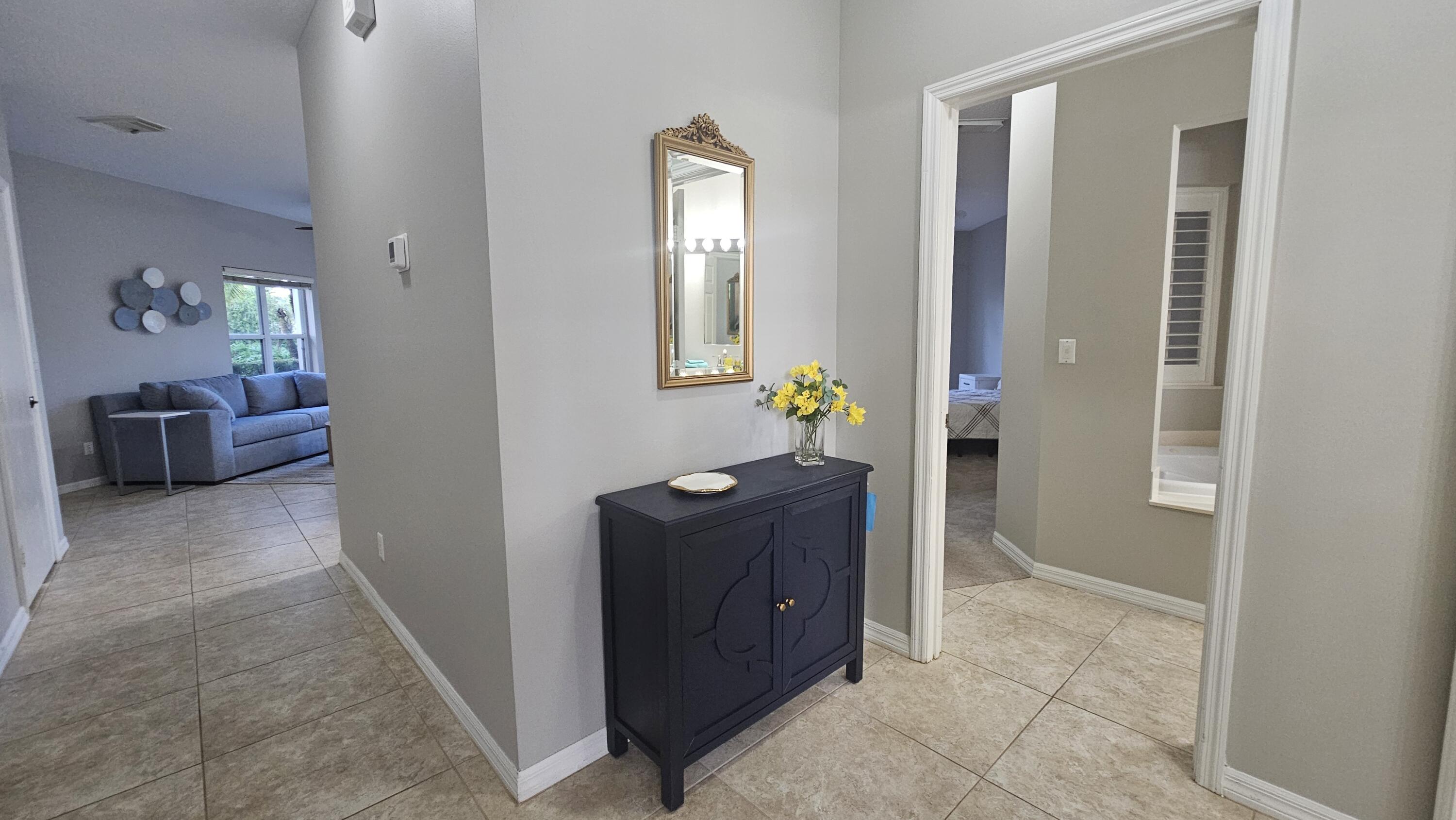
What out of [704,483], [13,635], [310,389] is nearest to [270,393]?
[310,389]

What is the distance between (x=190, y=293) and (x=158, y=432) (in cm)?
163

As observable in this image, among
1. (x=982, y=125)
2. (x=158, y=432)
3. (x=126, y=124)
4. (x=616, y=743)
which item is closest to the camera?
(x=616, y=743)

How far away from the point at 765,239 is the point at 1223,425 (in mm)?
1503

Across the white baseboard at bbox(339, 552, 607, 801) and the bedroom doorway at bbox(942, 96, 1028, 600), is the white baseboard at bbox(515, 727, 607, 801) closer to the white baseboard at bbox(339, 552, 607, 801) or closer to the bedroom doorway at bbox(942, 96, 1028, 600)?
the white baseboard at bbox(339, 552, 607, 801)

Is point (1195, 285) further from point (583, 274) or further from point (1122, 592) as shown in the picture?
point (583, 274)

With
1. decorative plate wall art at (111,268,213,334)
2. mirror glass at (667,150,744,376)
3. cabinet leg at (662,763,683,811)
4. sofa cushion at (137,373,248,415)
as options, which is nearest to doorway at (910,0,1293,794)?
mirror glass at (667,150,744,376)

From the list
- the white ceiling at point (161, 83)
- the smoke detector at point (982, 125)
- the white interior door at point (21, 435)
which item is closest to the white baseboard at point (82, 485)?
the white interior door at point (21, 435)

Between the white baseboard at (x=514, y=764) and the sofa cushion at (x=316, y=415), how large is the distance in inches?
213

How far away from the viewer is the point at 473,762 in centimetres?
180

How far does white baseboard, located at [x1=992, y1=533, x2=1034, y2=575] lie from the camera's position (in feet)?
10.6

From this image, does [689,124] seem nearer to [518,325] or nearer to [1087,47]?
[518,325]

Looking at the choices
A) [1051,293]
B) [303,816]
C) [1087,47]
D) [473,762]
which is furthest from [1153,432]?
[303,816]

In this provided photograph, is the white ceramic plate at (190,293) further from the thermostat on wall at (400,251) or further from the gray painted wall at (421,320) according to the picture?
the thermostat on wall at (400,251)

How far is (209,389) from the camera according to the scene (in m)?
5.54
